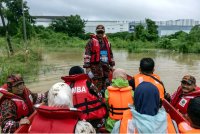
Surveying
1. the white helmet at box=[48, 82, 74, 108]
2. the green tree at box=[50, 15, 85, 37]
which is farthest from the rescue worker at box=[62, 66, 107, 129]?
the green tree at box=[50, 15, 85, 37]

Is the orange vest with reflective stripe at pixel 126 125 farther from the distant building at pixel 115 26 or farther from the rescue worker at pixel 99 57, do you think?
the distant building at pixel 115 26

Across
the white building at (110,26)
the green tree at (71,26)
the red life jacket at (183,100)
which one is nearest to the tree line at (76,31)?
the green tree at (71,26)

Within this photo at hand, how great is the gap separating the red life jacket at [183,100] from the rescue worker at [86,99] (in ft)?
3.05

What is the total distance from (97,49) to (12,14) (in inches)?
1043

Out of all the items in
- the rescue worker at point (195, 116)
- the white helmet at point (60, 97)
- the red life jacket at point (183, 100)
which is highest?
the white helmet at point (60, 97)

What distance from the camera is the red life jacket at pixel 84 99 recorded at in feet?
10.1

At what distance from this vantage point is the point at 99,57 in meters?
5.02

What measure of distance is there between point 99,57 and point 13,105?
Result: 2.29m

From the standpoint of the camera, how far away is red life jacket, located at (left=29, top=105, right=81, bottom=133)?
2.09m

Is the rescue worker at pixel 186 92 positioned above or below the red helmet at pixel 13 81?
below

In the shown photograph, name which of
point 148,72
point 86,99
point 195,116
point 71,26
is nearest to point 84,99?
point 86,99

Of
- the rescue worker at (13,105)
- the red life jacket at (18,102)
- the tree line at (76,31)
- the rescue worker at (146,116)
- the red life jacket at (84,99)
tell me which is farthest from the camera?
the tree line at (76,31)

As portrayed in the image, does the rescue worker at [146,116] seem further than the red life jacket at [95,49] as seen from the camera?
No

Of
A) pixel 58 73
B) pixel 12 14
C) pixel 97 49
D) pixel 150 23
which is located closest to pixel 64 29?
pixel 12 14
